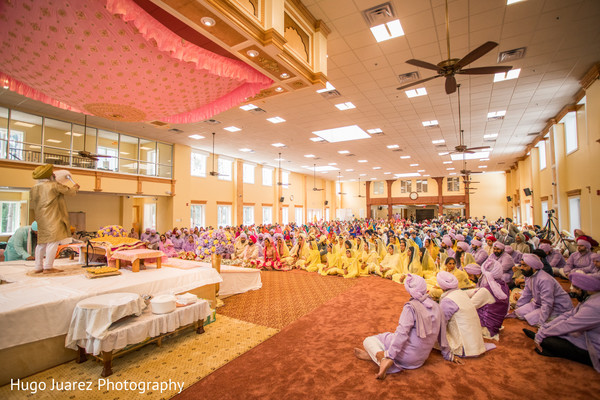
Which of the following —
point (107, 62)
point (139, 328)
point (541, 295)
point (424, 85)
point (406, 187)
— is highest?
point (424, 85)

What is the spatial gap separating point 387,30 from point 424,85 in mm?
2425

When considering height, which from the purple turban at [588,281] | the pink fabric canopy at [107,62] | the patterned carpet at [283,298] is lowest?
the patterned carpet at [283,298]

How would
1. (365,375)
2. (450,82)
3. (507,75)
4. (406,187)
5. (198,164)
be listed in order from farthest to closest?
(406,187) < (198,164) < (507,75) < (450,82) < (365,375)

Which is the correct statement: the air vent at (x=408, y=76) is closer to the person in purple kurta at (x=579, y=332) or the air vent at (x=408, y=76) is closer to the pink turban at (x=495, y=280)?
the pink turban at (x=495, y=280)

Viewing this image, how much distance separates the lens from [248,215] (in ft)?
54.4

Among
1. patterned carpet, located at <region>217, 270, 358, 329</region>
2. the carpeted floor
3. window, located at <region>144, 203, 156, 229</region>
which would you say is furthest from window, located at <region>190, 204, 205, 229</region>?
the carpeted floor

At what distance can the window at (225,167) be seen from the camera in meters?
14.8

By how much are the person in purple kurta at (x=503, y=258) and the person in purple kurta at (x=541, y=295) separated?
965mm

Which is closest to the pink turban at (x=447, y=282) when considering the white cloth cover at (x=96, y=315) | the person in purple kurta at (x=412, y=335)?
the person in purple kurta at (x=412, y=335)

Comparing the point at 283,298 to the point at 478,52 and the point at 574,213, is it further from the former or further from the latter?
the point at 574,213

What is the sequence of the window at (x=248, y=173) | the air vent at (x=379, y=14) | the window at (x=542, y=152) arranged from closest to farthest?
the air vent at (x=379, y=14)
the window at (x=542, y=152)
the window at (x=248, y=173)

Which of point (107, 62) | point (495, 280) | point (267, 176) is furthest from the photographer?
point (267, 176)

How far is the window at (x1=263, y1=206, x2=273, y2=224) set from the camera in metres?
17.9

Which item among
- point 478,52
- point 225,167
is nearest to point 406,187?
point 225,167
